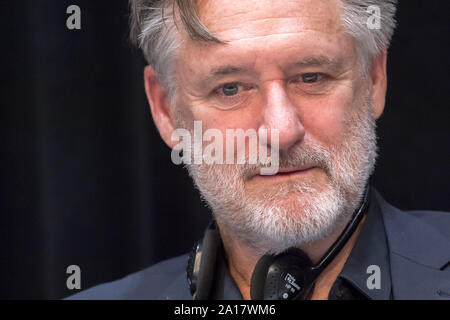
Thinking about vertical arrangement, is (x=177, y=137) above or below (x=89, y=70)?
below

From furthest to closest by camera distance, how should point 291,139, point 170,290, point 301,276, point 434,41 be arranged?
point 434,41
point 170,290
point 301,276
point 291,139

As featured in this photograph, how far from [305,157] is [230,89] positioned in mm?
224

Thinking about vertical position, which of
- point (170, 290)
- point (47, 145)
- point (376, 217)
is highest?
point (47, 145)

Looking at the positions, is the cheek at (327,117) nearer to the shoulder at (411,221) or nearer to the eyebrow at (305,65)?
the eyebrow at (305,65)

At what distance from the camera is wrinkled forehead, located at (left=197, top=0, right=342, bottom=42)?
4.51 ft

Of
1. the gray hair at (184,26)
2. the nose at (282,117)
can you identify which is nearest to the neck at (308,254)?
the nose at (282,117)

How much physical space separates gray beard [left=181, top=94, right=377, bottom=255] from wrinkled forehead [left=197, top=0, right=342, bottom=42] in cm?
22

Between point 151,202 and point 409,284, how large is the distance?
33.9 inches

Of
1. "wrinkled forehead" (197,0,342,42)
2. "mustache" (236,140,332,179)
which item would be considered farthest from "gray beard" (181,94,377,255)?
"wrinkled forehead" (197,0,342,42)

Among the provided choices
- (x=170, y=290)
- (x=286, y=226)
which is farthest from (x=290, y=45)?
(x=170, y=290)

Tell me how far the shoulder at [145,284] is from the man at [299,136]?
9.0 inches

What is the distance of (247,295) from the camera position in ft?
5.23

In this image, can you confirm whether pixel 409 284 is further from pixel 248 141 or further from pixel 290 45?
pixel 290 45

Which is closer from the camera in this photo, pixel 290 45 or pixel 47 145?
pixel 290 45
